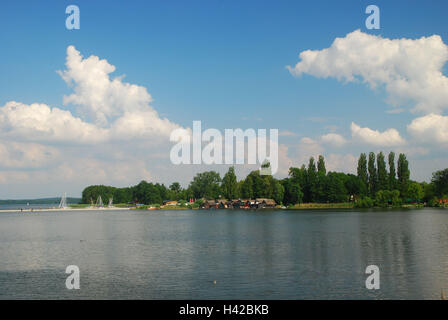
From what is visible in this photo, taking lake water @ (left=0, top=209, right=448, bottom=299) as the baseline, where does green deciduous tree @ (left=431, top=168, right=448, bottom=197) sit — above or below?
above

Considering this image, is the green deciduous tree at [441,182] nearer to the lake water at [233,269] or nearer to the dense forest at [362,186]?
the dense forest at [362,186]

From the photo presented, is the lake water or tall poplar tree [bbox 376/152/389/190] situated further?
tall poplar tree [bbox 376/152/389/190]

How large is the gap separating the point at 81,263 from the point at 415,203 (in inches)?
7284

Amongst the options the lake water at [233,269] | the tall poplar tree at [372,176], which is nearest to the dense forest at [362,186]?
the tall poplar tree at [372,176]

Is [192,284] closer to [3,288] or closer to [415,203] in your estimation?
[3,288]

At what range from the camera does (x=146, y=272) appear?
3475 centimetres

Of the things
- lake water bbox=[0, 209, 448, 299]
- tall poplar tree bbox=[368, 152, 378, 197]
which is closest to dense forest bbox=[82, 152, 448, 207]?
tall poplar tree bbox=[368, 152, 378, 197]

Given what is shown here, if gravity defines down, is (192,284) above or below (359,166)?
below

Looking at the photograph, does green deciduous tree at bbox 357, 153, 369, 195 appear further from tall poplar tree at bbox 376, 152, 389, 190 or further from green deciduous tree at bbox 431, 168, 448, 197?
green deciduous tree at bbox 431, 168, 448, 197

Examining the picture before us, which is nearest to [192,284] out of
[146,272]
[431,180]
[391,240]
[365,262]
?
[146,272]

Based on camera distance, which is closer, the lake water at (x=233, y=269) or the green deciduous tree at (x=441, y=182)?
the lake water at (x=233, y=269)

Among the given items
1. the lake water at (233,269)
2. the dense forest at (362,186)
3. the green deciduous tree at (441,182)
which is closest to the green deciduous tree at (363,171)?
the dense forest at (362,186)

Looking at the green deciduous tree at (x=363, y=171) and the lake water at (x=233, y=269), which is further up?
the green deciduous tree at (x=363, y=171)

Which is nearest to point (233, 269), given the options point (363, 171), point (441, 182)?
point (363, 171)
